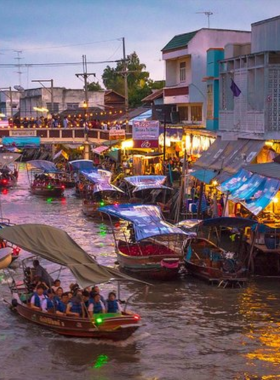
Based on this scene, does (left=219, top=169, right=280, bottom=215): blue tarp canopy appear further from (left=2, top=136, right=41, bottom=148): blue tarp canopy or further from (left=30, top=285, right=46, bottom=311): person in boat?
(left=2, top=136, right=41, bottom=148): blue tarp canopy

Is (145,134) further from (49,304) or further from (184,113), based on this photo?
(49,304)

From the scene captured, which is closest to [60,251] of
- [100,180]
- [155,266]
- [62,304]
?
[62,304]

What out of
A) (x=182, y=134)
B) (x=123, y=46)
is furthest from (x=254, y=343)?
(x=123, y=46)

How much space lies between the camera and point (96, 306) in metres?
20.0

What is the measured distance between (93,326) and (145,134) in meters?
27.3

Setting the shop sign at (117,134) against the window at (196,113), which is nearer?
the window at (196,113)

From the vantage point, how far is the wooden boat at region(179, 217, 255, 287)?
84.0ft

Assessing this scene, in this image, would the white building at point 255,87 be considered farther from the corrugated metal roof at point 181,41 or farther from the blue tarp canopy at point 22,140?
the blue tarp canopy at point 22,140

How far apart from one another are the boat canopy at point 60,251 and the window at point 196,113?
28632 mm

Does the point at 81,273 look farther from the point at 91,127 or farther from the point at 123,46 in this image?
the point at 91,127

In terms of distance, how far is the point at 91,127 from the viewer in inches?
2714

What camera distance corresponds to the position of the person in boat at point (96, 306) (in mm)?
19953

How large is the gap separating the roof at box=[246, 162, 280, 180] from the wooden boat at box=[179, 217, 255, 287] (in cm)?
237

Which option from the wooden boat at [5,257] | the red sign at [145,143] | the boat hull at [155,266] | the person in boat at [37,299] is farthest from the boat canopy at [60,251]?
the red sign at [145,143]
